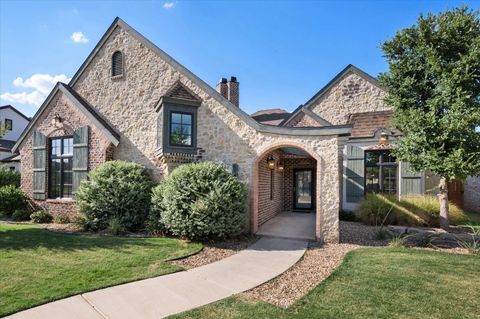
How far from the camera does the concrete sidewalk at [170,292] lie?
379cm

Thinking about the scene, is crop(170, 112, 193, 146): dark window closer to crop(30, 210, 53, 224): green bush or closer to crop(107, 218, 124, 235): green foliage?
crop(107, 218, 124, 235): green foliage

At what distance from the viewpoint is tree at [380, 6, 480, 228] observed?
7996 millimetres

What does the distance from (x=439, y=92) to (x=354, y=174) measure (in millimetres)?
5472

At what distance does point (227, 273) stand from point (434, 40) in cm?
968

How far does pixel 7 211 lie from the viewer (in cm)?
1204

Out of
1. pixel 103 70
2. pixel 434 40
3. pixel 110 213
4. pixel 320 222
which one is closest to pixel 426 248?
pixel 320 222

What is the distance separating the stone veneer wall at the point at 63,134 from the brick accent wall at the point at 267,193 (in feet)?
20.4

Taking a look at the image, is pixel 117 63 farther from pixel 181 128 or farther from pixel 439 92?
pixel 439 92

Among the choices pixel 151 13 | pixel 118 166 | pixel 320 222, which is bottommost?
pixel 320 222

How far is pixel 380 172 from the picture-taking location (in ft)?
42.7

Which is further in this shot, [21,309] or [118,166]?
[118,166]

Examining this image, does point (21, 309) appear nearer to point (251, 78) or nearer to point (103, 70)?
point (103, 70)

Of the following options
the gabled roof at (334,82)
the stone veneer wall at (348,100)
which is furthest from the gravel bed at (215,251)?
the stone veneer wall at (348,100)

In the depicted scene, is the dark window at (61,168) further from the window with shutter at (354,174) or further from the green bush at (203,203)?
the window with shutter at (354,174)
